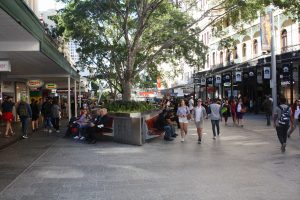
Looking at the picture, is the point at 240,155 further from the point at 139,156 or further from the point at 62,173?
the point at 62,173

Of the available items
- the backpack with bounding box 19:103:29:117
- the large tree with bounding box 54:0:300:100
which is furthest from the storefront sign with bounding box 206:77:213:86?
the backpack with bounding box 19:103:29:117

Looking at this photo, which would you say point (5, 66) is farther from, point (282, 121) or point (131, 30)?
point (131, 30)

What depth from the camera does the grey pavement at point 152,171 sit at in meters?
7.98

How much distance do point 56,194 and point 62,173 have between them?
2200 mm

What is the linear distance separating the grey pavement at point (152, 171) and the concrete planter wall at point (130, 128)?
1.37 feet

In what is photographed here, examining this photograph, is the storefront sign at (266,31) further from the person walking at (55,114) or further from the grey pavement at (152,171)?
the person walking at (55,114)

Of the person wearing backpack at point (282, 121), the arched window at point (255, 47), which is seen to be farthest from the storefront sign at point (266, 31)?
the person wearing backpack at point (282, 121)

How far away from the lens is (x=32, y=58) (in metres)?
17.8

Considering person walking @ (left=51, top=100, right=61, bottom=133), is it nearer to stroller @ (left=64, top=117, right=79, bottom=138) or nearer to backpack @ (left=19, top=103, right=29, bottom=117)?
stroller @ (left=64, top=117, right=79, bottom=138)

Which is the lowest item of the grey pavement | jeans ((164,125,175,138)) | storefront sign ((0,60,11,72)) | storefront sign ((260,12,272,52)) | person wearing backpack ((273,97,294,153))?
the grey pavement

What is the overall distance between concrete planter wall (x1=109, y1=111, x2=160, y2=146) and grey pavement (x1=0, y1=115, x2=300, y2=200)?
42cm

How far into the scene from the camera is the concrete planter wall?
51.9 feet

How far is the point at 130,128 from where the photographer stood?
632 inches

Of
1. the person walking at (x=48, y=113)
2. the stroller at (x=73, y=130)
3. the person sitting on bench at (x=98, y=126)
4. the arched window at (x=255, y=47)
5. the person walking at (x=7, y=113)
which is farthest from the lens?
the arched window at (x=255, y=47)
